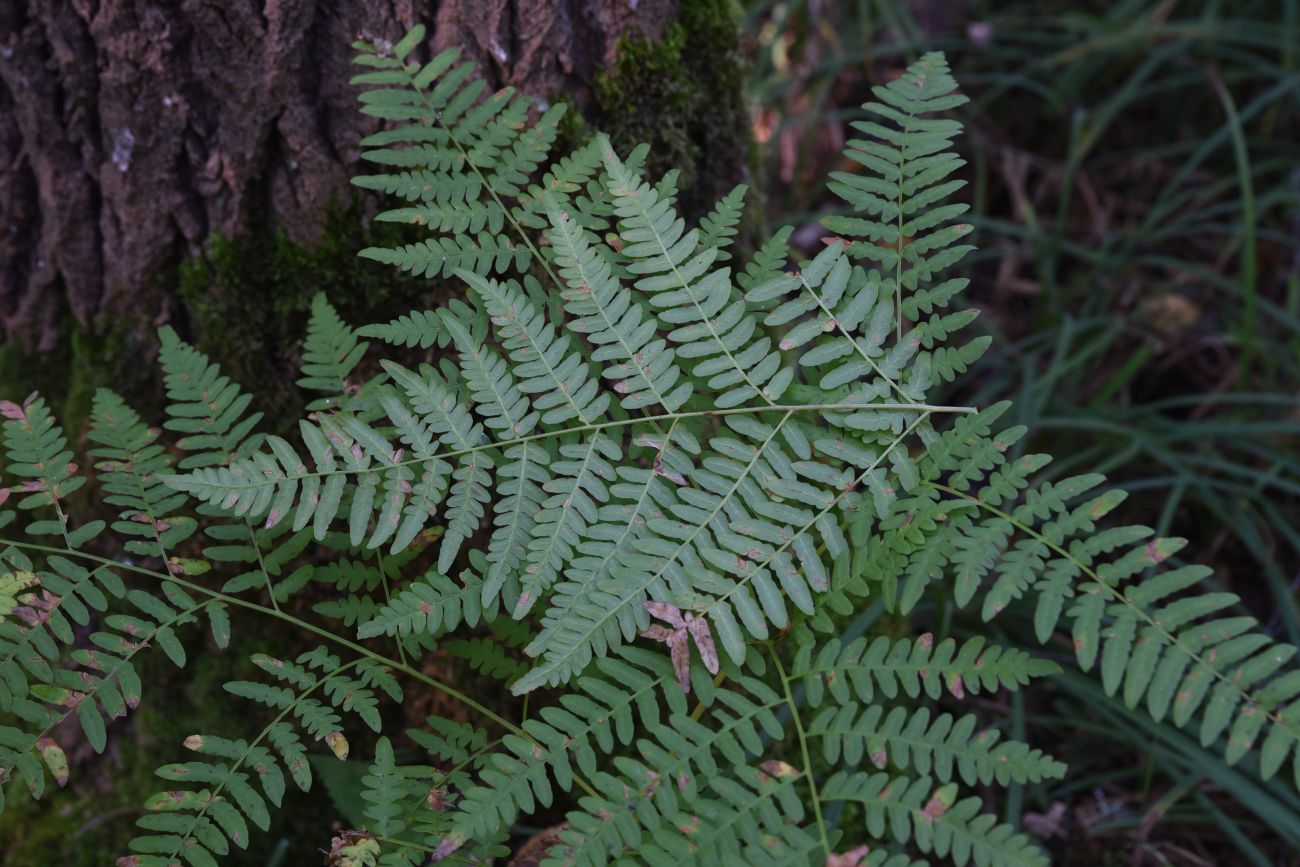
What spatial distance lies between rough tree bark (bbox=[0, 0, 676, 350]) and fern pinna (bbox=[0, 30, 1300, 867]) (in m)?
0.17

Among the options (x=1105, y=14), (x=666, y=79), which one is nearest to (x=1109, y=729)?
(x=666, y=79)

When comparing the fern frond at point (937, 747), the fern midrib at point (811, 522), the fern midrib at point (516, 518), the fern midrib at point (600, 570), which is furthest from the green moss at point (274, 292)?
the fern frond at point (937, 747)

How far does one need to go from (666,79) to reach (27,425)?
4.08 feet

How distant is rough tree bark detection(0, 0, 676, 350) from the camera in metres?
1.79

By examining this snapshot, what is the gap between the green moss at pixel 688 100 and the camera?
6.33ft

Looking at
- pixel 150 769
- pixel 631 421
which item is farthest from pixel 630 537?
pixel 150 769

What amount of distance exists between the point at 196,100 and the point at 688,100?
2.95 ft

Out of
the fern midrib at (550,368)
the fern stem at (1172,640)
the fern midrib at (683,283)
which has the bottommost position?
the fern stem at (1172,640)

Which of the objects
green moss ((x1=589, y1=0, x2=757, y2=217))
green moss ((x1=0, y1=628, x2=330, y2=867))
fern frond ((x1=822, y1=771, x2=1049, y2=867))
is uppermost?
green moss ((x1=589, y1=0, x2=757, y2=217))

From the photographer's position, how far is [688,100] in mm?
2012

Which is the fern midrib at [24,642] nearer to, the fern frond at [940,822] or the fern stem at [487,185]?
the fern stem at [487,185]

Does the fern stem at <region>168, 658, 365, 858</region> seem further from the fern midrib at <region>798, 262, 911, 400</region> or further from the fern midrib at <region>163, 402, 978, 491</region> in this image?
the fern midrib at <region>798, 262, 911, 400</region>

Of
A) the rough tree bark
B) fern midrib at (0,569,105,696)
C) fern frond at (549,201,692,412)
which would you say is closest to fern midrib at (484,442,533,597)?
fern frond at (549,201,692,412)

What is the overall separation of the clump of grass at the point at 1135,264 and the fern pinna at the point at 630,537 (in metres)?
0.78
